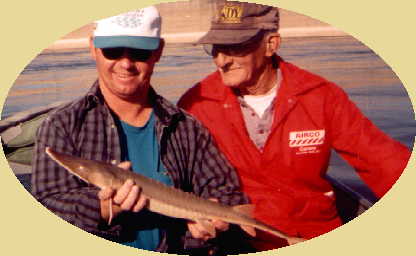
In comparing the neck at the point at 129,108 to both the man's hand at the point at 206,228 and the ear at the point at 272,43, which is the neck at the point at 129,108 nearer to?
the man's hand at the point at 206,228

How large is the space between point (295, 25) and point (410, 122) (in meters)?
1.22

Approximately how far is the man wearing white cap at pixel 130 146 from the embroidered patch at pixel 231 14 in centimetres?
51

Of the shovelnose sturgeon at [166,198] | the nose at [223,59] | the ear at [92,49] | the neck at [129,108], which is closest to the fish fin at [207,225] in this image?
the shovelnose sturgeon at [166,198]

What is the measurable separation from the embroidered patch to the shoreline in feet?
0.67

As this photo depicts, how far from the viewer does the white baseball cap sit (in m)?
4.96

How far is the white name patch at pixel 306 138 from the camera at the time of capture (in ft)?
16.9

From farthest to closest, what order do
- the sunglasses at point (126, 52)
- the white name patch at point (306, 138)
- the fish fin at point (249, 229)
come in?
the white name patch at point (306, 138)
the fish fin at point (249, 229)
the sunglasses at point (126, 52)

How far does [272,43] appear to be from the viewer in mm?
5227

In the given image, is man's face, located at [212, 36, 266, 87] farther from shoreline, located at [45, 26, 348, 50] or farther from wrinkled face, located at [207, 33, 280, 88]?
shoreline, located at [45, 26, 348, 50]

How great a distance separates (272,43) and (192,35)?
626 mm

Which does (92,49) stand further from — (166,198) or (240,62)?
(166,198)

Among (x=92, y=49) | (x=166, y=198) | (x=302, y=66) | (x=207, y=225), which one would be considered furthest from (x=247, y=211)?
(x=92, y=49)

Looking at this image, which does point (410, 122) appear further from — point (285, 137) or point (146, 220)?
point (146, 220)

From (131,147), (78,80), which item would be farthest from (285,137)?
(78,80)
